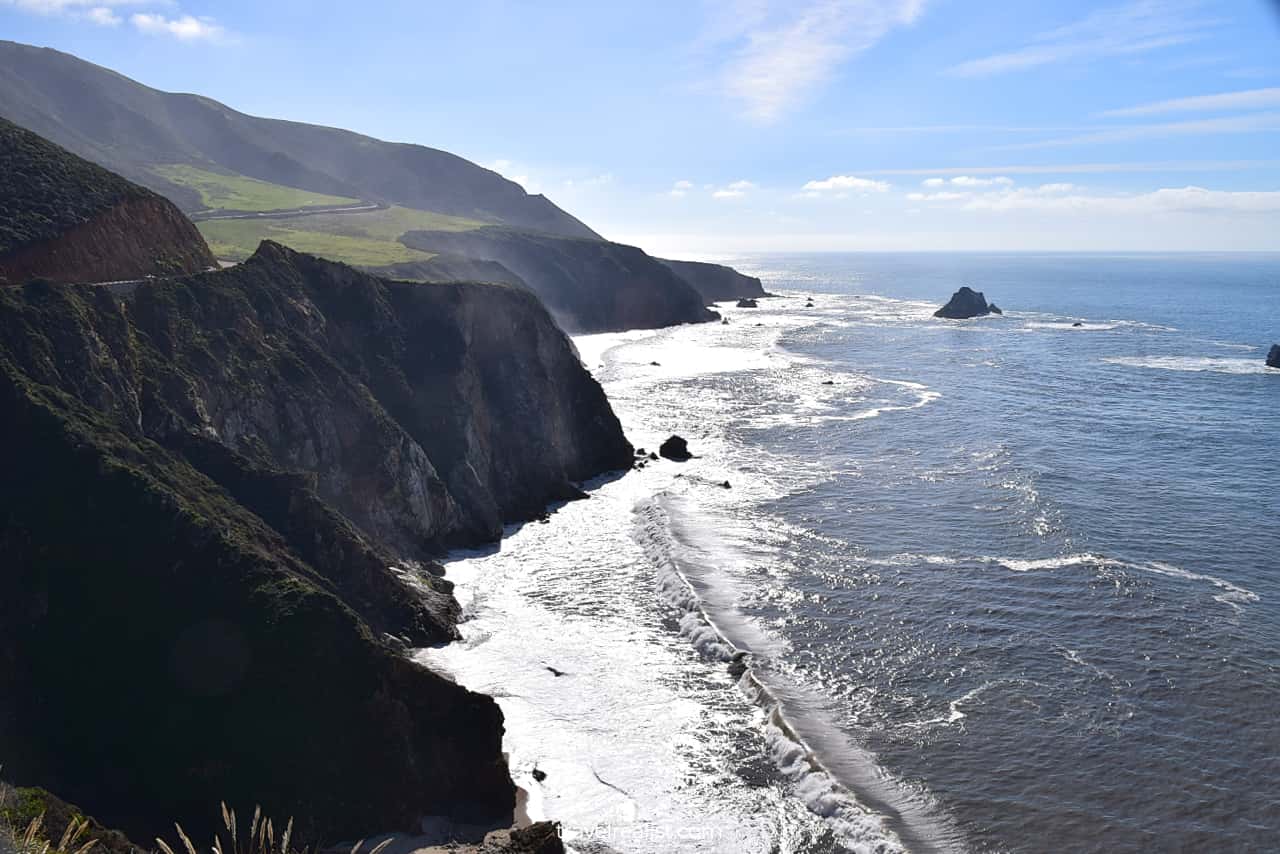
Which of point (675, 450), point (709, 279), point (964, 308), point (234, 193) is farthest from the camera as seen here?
point (709, 279)

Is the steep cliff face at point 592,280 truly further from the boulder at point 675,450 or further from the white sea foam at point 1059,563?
the white sea foam at point 1059,563

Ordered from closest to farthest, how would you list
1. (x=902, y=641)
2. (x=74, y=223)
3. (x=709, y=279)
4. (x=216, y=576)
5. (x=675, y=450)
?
1. (x=216, y=576)
2. (x=902, y=641)
3. (x=74, y=223)
4. (x=675, y=450)
5. (x=709, y=279)

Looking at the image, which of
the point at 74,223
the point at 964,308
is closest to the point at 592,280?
the point at 964,308

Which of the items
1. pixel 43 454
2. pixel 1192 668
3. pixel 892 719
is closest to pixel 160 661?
pixel 43 454

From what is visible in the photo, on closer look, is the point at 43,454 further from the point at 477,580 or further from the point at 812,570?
the point at 812,570

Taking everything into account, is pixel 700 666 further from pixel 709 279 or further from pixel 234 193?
pixel 709 279

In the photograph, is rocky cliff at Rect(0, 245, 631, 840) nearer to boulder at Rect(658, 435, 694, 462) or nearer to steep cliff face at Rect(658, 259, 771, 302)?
boulder at Rect(658, 435, 694, 462)
